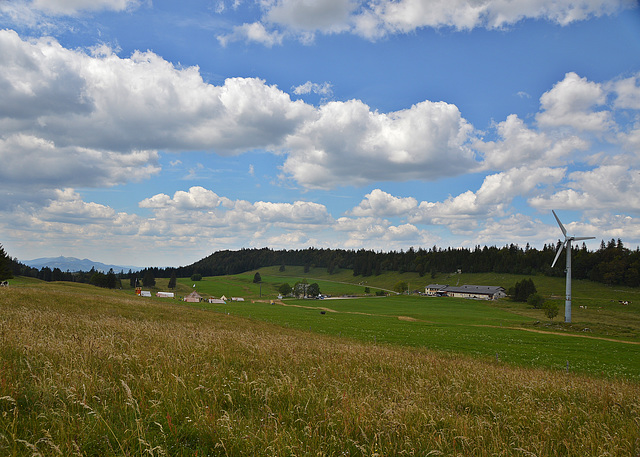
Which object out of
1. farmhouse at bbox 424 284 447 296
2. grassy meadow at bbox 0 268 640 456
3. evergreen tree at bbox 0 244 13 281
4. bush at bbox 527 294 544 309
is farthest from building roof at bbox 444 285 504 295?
grassy meadow at bbox 0 268 640 456

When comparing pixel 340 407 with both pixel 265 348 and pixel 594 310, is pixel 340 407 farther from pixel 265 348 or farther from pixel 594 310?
pixel 594 310

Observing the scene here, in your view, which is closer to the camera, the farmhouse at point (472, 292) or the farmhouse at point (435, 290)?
the farmhouse at point (472, 292)

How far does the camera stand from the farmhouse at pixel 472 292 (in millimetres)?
168625

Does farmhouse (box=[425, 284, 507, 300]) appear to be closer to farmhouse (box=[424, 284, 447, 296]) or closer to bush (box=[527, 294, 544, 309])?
farmhouse (box=[424, 284, 447, 296])

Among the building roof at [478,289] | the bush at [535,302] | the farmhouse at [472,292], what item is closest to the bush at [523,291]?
the farmhouse at [472,292]

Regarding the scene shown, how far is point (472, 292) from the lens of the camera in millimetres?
173250

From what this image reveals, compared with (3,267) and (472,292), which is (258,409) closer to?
(3,267)

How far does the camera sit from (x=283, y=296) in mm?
174000

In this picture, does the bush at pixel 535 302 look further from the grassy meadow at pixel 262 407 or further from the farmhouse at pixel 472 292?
the grassy meadow at pixel 262 407

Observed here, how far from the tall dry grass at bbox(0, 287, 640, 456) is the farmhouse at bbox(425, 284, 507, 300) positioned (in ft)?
577

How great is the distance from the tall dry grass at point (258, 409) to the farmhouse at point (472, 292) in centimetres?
17579

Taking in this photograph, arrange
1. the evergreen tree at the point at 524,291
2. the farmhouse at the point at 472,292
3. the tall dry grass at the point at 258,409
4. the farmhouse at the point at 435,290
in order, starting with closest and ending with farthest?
the tall dry grass at the point at 258,409 < the evergreen tree at the point at 524,291 < the farmhouse at the point at 472,292 < the farmhouse at the point at 435,290

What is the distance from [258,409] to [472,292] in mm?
184355

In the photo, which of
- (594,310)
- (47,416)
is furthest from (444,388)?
(594,310)
